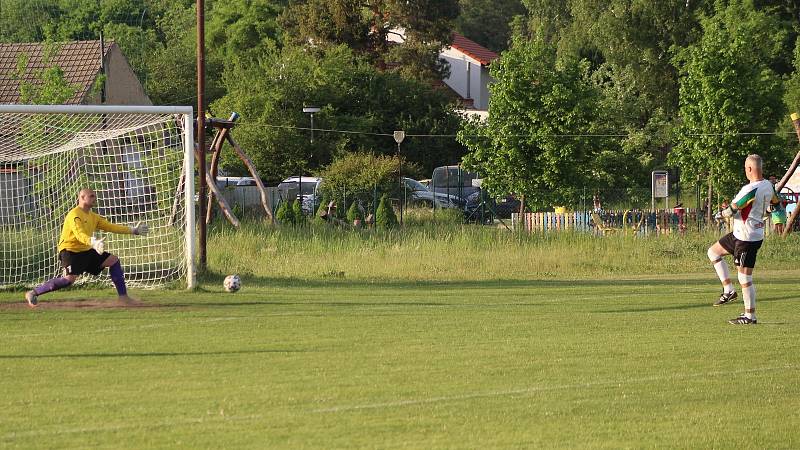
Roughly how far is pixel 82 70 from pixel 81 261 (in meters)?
33.2

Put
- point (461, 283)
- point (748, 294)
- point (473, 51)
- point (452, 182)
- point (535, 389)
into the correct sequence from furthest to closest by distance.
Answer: point (473, 51)
point (452, 182)
point (461, 283)
point (748, 294)
point (535, 389)

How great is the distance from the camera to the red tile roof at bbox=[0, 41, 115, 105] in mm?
44688

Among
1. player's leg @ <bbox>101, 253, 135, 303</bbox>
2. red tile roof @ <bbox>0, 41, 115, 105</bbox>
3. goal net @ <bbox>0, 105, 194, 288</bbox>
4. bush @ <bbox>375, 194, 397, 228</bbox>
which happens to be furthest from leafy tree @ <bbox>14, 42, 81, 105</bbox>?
player's leg @ <bbox>101, 253, 135, 303</bbox>

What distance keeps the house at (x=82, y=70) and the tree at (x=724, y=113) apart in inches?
804

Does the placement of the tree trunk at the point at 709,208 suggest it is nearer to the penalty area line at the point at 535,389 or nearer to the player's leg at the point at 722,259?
the player's leg at the point at 722,259

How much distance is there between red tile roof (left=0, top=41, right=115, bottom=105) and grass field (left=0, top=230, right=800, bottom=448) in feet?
93.0

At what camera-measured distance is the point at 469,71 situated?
79.2 meters

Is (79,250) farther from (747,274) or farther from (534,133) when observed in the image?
(534,133)

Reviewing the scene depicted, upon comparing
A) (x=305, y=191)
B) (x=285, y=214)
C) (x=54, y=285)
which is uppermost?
(x=305, y=191)

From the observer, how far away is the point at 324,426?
8.28 meters

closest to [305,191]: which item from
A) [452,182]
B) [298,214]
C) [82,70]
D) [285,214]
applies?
[452,182]

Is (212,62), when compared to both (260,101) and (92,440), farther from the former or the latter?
(92,440)

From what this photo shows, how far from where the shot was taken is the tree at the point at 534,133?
36875 millimetres

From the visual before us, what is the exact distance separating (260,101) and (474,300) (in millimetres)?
35532
